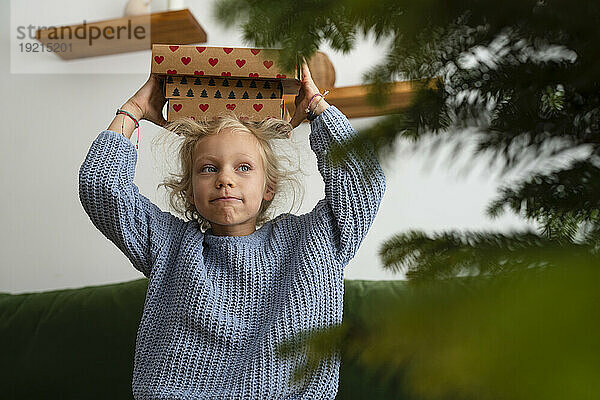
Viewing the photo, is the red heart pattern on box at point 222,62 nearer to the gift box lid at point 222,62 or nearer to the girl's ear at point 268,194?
the gift box lid at point 222,62

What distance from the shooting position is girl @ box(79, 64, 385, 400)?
1.26 m

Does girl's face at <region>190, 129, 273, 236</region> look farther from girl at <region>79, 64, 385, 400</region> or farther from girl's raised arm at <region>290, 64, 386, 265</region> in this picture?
girl's raised arm at <region>290, 64, 386, 265</region>

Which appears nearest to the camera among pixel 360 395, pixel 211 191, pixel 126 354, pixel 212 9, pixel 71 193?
pixel 212 9

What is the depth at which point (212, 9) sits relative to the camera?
0.24 m

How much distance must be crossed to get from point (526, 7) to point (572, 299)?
104mm

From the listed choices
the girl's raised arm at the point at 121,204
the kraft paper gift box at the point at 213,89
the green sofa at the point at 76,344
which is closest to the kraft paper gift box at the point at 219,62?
the kraft paper gift box at the point at 213,89

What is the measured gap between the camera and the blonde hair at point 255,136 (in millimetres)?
1398

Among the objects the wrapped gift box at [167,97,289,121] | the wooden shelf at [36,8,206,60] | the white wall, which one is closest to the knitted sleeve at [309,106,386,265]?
the wrapped gift box at [167,97,289,121]

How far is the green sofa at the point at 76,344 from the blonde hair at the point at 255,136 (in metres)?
0.34

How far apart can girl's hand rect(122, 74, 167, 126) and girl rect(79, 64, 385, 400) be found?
5 centimetres

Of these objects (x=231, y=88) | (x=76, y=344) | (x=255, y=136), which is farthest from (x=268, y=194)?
(x=76, y=344)

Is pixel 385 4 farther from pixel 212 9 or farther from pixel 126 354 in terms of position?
pixel 126 354

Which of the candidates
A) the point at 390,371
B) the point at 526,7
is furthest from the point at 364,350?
the point at 526,7

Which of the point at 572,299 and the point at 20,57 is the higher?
the point at 20,57
